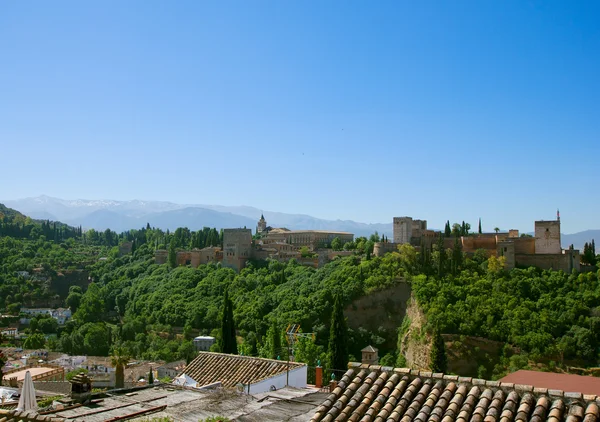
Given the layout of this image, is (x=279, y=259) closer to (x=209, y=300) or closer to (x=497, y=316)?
(x=209, y=300)

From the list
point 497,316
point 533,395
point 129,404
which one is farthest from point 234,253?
point 533,395

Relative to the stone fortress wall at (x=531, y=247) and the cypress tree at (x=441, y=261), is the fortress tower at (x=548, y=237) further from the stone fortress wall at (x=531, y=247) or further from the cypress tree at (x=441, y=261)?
the cypress tree at (x=441, y=261)

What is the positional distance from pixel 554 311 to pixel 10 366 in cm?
3477

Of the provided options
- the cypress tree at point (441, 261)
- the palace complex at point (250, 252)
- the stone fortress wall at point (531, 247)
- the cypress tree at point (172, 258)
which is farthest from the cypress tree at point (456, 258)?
the cypress tree at point (172, 258)

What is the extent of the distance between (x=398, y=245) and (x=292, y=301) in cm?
1044

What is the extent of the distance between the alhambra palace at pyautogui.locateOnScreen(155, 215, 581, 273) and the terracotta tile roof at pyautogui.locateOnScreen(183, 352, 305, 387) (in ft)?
102

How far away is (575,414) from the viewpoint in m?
5.23

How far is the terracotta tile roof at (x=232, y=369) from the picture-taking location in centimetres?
1323

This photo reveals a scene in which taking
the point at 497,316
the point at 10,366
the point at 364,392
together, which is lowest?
the point at 10,366

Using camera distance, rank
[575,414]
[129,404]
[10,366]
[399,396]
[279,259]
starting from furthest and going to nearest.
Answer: [279,259], [10,366], [129,404], [399,396], [575,414]

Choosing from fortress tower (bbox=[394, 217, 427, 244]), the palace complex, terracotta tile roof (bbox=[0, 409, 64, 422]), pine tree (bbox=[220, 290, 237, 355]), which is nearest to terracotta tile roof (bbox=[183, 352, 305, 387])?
terracotta tile roof (bbox=[0, 409, 64, 422])

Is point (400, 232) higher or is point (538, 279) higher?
point (400, 232)

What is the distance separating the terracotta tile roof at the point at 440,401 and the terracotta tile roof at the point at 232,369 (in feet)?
21.1

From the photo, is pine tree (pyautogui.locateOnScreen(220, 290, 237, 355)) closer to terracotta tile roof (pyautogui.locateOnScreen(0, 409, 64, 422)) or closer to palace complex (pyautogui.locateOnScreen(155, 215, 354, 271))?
terracotta tile roof (pyautogui.locateOnScreen(0, 409, 64, 422))
